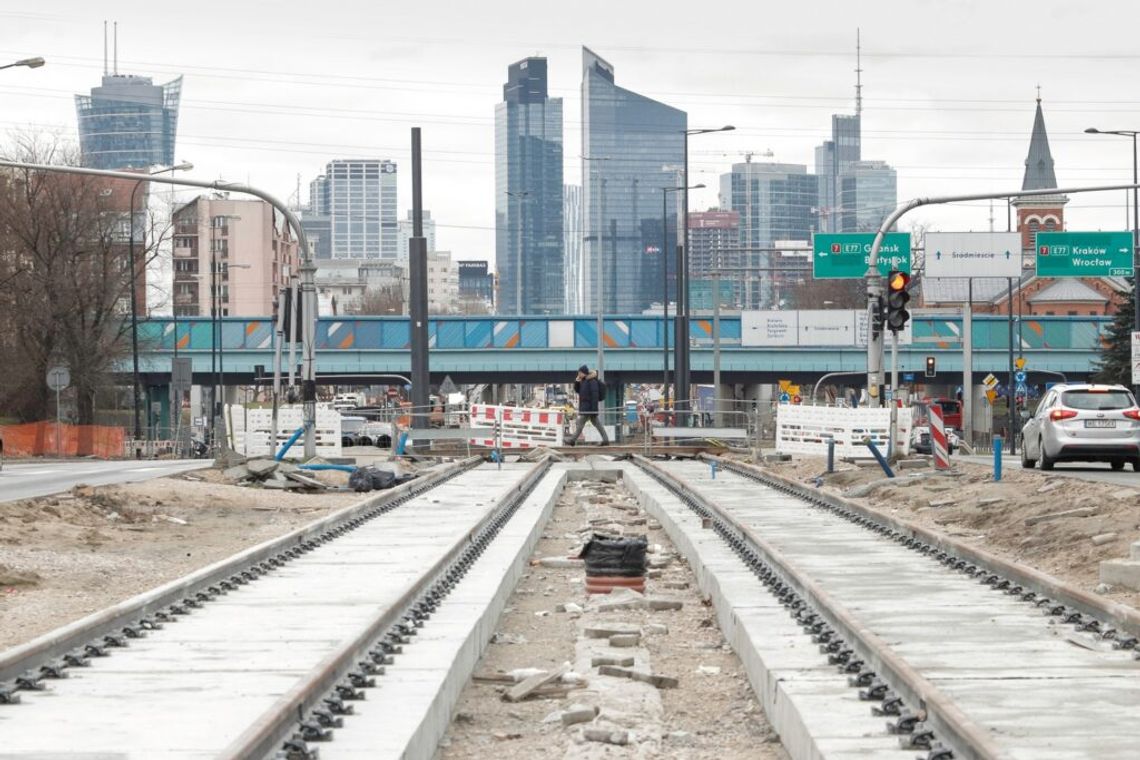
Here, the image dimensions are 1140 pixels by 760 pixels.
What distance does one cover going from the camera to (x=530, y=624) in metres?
14.9

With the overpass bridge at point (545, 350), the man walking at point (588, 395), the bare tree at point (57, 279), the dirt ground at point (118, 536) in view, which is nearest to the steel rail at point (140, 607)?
the dirt ground at point (118, 536)

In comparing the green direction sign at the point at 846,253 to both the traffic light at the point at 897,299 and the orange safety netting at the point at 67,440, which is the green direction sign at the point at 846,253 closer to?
the traffic light at the point at 897,299

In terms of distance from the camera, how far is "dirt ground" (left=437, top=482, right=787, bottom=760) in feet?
30.1

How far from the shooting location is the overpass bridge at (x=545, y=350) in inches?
3836

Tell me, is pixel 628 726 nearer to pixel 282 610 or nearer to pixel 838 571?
pixel 282 610

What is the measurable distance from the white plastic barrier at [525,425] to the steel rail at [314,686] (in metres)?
38.9

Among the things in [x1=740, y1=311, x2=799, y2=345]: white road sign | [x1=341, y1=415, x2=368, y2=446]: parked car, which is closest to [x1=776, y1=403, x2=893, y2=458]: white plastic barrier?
[x1=341, y1=415, x2=368, y2=446]: parked car

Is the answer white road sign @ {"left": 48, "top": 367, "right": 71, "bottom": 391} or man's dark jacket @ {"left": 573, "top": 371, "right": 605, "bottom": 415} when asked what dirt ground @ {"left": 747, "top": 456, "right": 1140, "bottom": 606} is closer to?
man's dark jacket @ {"left": 573, "top": 371, "right": 605, "bottom": 415}

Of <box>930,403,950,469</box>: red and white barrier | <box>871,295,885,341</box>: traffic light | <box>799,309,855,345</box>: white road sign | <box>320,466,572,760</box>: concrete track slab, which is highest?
<box>799,309,855,345</box>: white road sign

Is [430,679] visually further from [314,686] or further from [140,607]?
[140,607]

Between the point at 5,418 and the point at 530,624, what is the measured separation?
7371 cm

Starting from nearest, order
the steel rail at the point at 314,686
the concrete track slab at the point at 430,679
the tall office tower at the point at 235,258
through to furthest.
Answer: the steel rail at the point at 314,686 < the concrete track slab at the point at 430,679 < the tall office tower at the point at 235,258

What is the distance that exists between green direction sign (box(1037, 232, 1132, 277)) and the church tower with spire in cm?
5866

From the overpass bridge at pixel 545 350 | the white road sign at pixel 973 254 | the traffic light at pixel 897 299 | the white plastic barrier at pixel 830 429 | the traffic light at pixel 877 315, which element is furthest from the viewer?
the overpass bridge at pixel 545 350
